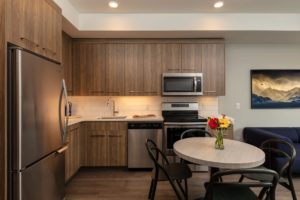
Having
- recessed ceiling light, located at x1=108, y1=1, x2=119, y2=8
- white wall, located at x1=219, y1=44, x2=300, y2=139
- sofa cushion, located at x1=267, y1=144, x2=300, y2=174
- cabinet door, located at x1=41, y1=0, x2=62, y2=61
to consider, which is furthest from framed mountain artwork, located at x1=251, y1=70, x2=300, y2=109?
cabinet door, located at x1=41, y1=0, x2=62, y2=61

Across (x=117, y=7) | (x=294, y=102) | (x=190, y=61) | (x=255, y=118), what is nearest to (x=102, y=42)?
(x=117, y=7)

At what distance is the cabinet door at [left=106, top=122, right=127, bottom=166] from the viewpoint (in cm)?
360

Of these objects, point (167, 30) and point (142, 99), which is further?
point (142, 99)

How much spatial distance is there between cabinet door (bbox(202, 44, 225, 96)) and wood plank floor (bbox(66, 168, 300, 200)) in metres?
1.50

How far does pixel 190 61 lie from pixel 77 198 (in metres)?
2.83

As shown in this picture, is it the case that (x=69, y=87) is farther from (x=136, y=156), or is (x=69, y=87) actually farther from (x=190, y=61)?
(x=190, y=61)

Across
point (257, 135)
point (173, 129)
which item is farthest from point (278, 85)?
point (173, 129)

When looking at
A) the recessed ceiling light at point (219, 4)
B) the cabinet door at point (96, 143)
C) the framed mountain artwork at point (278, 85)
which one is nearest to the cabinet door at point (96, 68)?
the cabinet door at point (96, 143)

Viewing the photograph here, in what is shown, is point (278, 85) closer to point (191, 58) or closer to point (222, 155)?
point (191, 58)

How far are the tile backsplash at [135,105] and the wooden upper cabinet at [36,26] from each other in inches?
74.5

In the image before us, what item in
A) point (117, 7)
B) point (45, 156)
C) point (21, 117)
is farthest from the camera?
point (117, 7)

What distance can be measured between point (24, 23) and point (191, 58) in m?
2.76

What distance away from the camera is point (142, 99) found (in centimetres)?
419

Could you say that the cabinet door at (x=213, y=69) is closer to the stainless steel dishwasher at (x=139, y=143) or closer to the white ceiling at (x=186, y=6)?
the white ceiling at (x=186, y=6)
